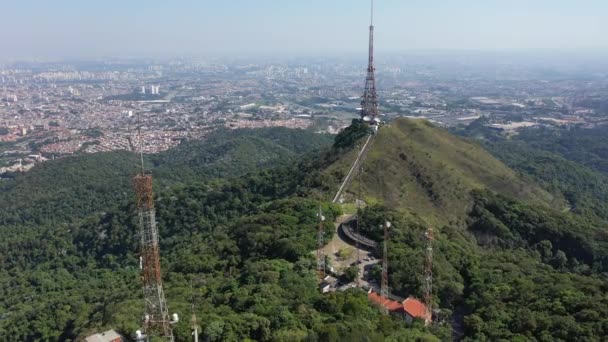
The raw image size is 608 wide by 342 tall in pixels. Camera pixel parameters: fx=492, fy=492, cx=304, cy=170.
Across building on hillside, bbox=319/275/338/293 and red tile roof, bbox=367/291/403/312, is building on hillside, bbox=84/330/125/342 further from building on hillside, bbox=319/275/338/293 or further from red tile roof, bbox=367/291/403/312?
red tile roof, bbox=367/291/403/312

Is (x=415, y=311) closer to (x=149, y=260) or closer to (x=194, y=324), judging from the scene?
(x=194, y=324)

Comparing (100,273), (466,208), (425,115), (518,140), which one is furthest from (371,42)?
(425,115)

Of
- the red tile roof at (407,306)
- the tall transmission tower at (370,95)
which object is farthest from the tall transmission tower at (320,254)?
→ the tall transmission tower at (370,95)

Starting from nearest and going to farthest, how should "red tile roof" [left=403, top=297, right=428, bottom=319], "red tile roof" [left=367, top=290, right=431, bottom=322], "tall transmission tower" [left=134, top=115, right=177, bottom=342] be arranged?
"tall transmission tower" [left=134, top=115, right=177, bottom=342] → "red tile roof" [left=403, top=297, right=428, bottom=319] → "red tile roof" [left=367, top=290, right=431, bottom=322]

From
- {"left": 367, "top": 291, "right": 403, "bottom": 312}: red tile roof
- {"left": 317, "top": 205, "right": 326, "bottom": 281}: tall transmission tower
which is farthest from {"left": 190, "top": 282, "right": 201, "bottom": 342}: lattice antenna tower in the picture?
{"left": 367, "top": 291, "right": 403, "bottom": 312}: red tile roof

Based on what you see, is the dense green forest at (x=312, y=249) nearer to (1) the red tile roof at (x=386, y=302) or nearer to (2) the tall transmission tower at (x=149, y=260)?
(1) the red tile roof at (x=386, y=302)

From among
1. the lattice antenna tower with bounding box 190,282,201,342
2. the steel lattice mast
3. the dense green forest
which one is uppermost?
the steel lattice mast

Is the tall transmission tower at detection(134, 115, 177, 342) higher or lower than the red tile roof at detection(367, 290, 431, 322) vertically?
higher

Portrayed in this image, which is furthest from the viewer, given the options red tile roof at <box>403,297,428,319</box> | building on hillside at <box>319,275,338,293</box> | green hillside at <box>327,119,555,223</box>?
green hillside at <box>327,119,555,223</box>
